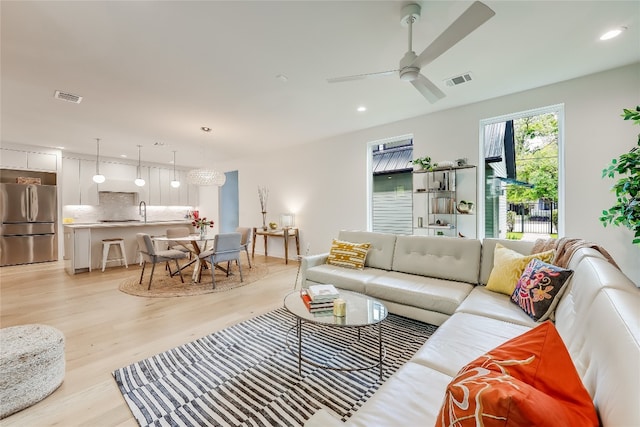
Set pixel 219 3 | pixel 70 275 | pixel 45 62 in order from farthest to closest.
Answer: pixel 70 275
pixel 45 62
pixel 219 3

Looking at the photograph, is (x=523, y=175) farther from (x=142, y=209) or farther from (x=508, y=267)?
(x=142, y=209)

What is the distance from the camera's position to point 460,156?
4.03 metres

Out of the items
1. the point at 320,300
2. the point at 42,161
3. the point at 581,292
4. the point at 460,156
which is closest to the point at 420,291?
the point at 320,300

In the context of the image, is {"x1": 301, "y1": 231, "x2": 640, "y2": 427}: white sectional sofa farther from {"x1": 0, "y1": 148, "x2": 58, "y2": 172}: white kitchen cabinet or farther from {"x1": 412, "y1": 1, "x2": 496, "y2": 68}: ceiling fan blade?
{"x1": 0, "y1": 148, "x2": 58, "y2": 172}: white kitchen cabinet

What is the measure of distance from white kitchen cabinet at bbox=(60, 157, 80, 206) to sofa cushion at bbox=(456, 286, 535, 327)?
8464 mm

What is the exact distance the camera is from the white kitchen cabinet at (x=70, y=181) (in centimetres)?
645

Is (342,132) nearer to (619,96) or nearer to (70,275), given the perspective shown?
(619,96)

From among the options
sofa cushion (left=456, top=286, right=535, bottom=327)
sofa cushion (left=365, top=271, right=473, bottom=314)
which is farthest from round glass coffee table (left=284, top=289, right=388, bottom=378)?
sofa cushion (left=456, top=286, right=535, bottom=327)

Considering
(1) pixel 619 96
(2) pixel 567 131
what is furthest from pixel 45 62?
(1) pixel 619 96

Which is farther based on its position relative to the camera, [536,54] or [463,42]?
[536,54]

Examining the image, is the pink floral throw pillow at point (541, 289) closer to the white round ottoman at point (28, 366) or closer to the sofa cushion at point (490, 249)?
the sofa cushion at point (490, 249)

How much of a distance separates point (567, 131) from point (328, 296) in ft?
11.7

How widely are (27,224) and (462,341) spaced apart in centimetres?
831

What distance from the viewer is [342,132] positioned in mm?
5258
